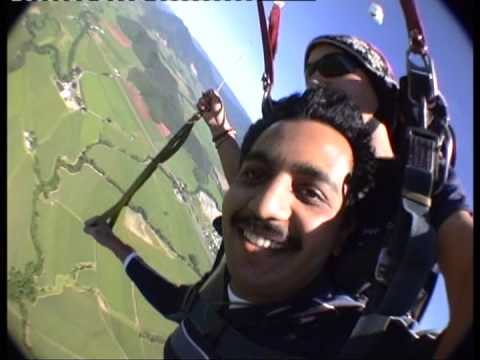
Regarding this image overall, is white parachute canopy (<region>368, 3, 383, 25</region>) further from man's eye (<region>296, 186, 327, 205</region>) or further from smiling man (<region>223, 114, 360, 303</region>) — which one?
man's eye (<region>296, 186, 327, 205</region>)

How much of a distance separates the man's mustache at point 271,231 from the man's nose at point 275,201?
0.01 metres

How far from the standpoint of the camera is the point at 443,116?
3.89 ft

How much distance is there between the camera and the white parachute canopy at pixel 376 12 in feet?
4.47

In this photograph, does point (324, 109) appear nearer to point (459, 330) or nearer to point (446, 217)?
point (446, 217)

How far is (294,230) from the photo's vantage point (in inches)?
46.9

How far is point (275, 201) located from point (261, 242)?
0.27 ft

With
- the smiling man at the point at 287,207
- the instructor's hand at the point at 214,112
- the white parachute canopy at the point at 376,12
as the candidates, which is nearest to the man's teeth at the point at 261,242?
the smiling man at the point at 287,207

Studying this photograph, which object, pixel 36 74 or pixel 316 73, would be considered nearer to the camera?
pixel 316 73

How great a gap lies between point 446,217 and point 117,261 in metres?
0.72

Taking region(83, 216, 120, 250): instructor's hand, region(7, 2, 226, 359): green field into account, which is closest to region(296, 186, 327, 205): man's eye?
region(7, 2, 226, 359): green field

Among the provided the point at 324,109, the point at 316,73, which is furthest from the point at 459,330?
the point at 316,73

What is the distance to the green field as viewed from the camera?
1479 mm

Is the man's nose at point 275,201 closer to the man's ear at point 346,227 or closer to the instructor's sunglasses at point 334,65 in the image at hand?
the man's ear at point 346,227

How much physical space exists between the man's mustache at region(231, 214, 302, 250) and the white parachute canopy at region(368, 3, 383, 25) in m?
0.46
